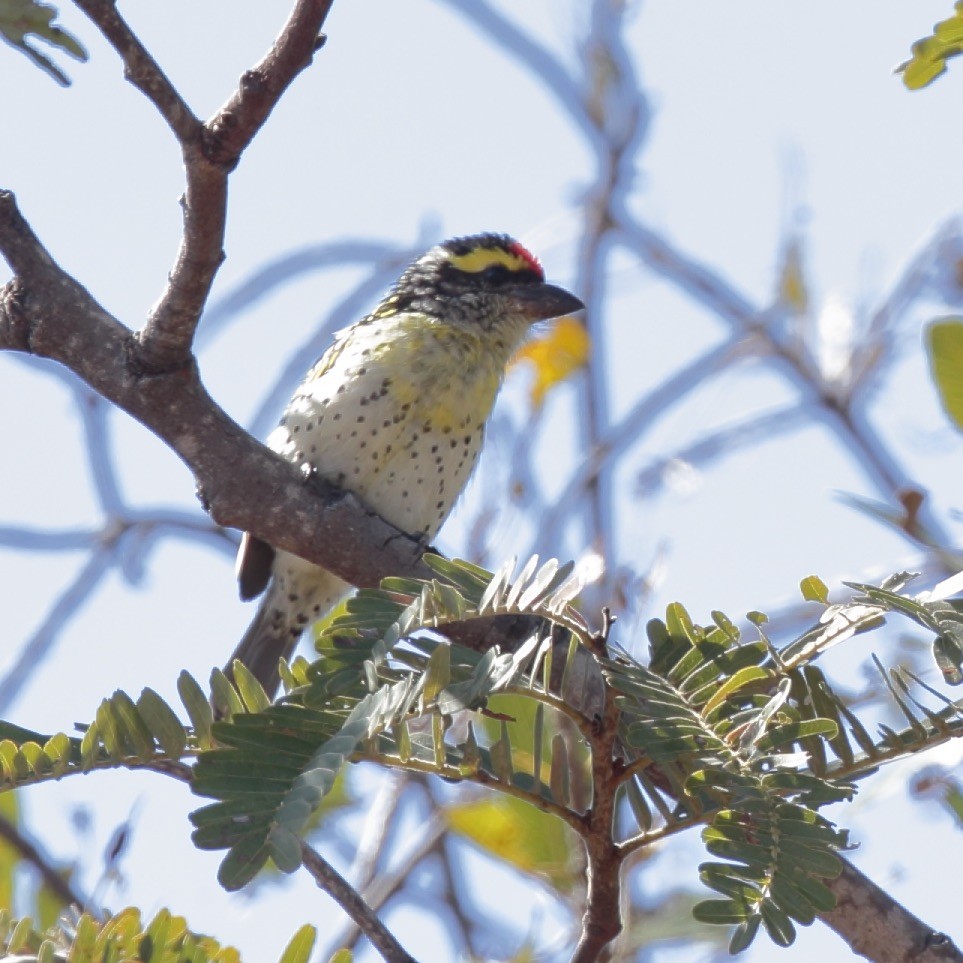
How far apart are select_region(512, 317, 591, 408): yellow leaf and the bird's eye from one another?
0.28m

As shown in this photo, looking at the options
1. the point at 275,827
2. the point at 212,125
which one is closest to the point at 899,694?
the point at 275,827

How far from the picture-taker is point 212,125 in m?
2.46

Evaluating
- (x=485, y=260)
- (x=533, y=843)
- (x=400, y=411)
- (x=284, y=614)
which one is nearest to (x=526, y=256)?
(x=485, y=260)

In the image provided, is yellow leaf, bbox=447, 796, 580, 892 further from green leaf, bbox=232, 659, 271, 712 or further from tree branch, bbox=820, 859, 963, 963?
green leaf, bbox=232, 659, 271, 712

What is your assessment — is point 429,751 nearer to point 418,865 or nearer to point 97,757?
point 97,757

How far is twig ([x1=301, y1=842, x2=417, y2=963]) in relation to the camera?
2.01 meters

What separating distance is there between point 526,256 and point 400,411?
139 centimetres

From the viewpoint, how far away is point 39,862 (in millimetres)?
2848

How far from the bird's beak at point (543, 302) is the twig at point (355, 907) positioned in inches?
143

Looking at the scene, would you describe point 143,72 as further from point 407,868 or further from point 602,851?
point 407,868

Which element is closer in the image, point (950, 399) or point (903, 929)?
point (903, 929)

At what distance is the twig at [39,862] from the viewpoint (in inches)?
108

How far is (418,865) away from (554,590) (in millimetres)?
3204

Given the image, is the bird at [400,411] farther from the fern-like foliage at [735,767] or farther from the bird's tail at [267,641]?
the fern-like foliage at [735,767]
